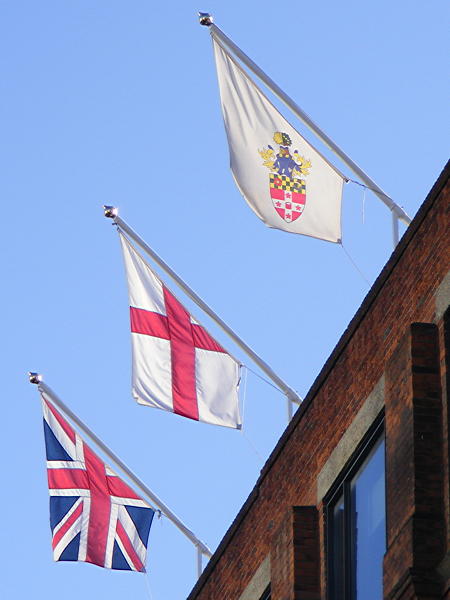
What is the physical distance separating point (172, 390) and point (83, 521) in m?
3.10

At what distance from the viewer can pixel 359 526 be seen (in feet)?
61.1

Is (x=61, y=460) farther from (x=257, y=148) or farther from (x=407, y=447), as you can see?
Result: (x=407, y=447)

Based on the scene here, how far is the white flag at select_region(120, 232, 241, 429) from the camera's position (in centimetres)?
2589

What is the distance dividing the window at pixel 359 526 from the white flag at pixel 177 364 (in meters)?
6.66

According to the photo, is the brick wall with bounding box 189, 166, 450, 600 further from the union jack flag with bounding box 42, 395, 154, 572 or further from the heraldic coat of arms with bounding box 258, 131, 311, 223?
the union jack flag with bounding box 42, 395, 154, 572

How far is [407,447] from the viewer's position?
55.4 ft

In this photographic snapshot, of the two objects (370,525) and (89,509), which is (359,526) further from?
(89,509)

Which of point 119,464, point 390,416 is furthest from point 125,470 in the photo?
point 390,416

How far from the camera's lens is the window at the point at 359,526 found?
1794 cm

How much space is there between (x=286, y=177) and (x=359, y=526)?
22.8 ft

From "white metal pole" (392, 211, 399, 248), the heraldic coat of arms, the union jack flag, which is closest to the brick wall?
"white metal pole" (392, 211, 399, 248)

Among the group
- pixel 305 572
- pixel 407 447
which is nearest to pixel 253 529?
pixel 305 572

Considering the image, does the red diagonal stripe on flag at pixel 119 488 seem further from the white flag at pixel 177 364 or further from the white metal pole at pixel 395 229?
the white metal pole at pixel 395 229

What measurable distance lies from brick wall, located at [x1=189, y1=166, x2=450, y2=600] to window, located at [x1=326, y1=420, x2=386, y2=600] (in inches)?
11.2
